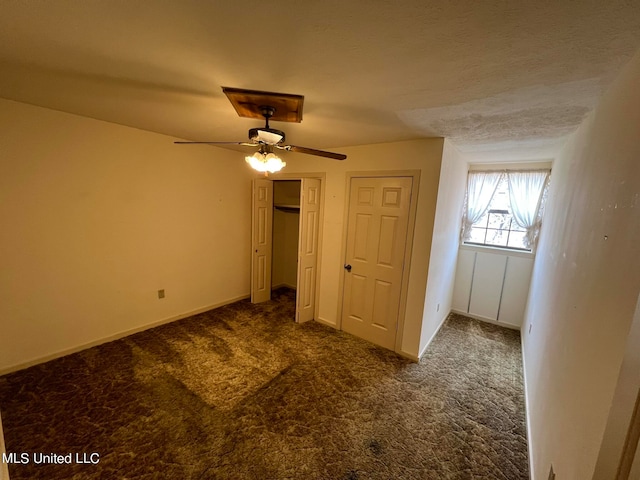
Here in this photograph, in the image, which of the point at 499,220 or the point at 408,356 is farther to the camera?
the point at 499,220

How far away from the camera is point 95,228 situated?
8.54ft

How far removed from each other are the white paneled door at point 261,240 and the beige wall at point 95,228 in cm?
46

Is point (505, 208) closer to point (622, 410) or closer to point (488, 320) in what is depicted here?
point (488, 320)

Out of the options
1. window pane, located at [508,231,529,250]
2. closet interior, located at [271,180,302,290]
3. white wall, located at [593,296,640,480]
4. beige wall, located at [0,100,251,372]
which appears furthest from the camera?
closet interior, located at [271,180,302,290]

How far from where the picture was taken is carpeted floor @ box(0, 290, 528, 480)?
1.60 m

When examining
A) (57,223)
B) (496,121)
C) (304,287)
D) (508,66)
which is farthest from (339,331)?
(57,223)

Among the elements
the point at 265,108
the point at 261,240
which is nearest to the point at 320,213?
the point at 261,240

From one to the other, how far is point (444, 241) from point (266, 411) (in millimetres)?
2604

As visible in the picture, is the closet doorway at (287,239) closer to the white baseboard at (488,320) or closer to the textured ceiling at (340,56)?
the textured ceiling at (340,56)

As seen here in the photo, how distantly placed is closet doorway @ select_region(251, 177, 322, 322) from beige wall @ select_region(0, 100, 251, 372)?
579mm

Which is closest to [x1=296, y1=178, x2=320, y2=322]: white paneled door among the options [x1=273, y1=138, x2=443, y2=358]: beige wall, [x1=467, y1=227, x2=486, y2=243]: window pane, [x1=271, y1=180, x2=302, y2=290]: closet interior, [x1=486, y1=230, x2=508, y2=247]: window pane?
[x1=273, y1=138, x2=443, y2=358]: beige wall

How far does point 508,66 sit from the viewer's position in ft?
3.93

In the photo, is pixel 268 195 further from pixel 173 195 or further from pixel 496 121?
pixel 496 121

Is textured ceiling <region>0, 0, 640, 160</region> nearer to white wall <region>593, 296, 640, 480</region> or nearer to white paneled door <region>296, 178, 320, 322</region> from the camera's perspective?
white wall <region>593, 296, 640, 480</region>
